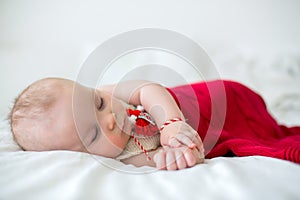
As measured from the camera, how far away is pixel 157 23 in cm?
136

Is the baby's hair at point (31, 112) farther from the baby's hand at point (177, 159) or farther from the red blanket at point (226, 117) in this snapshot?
the red blanket at point (226, 117)

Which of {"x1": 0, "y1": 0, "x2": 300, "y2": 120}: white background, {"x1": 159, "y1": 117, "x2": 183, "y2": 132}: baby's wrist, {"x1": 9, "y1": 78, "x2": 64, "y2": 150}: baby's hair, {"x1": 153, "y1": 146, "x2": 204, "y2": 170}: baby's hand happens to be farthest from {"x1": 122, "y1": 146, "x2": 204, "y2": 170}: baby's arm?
{"x1": 0, "y1": 0, "x2": 300, "y2": 120}: white background

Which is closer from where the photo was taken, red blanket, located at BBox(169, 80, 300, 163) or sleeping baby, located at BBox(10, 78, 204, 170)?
sleeping baby, located at BBox(10, 78, 204, 170)

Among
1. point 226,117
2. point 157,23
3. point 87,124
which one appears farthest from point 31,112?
point 157,23

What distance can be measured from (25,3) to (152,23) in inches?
24.3

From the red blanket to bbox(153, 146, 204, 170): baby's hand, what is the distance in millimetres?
185

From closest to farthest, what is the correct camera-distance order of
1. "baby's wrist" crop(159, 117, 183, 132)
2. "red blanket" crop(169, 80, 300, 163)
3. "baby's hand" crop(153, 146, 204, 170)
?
"baby's hand" crop(153, 146, 204, 170) < "baby's wrist" crop(159, 117, 183, 132) < "red blanket" crop(169, 80, 300, 163)

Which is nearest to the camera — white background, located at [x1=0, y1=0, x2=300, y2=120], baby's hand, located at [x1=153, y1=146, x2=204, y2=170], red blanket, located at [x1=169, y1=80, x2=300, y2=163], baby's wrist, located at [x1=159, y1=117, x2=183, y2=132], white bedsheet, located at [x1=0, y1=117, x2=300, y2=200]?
white bedsheet, located at [x1=0, y1=117, x2=300, y2=200]

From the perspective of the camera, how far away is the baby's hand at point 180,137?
0.52 m

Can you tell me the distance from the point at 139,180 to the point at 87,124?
20 centimetres

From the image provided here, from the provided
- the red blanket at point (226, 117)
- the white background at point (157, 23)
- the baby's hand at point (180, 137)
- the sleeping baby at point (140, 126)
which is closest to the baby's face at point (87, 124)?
the sleeping baby at point (140, 126)

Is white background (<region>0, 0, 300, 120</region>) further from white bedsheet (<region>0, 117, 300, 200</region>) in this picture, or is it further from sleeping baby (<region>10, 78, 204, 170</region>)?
white bedsheet (<region>0, 117, 300, 200</region>)

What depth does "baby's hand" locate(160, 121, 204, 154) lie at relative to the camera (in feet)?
1.71

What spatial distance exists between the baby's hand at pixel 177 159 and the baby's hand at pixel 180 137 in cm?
2
